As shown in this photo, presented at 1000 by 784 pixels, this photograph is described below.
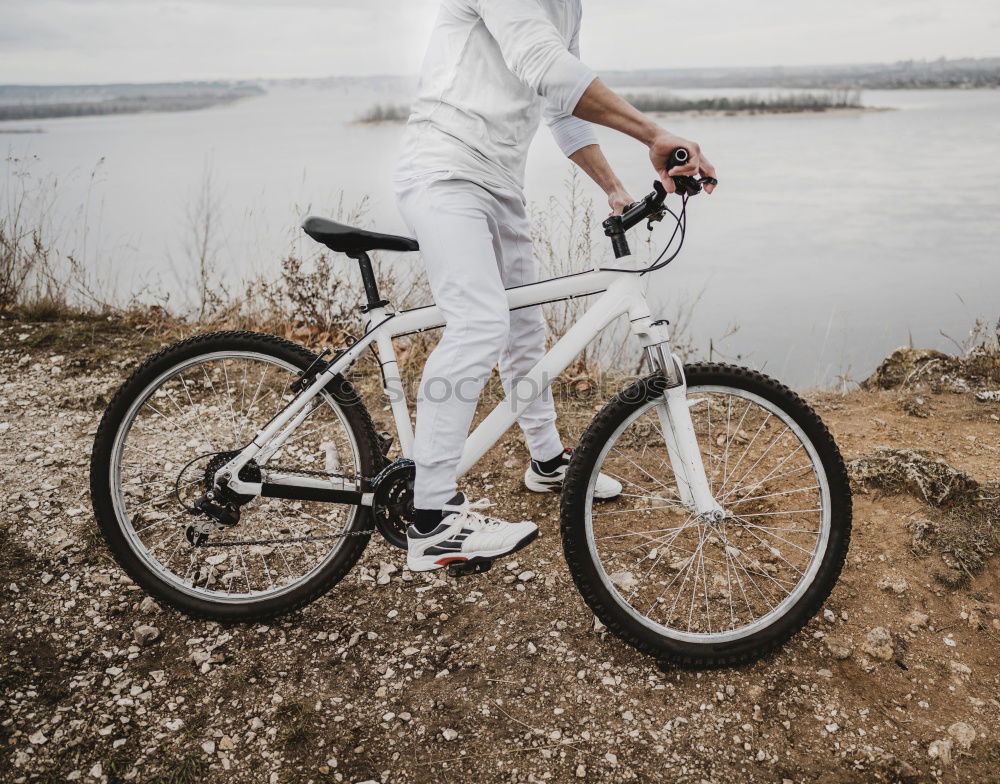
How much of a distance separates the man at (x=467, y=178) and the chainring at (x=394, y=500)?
13 centimetres

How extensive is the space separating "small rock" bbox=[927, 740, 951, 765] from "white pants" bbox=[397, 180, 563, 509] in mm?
1556

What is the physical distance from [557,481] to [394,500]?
1.08 metres

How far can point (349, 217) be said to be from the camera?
5270mm

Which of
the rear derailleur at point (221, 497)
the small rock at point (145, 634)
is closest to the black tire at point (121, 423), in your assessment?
the small rock at point (145, 634)

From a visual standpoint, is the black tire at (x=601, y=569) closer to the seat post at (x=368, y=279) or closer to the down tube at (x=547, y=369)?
the down tube at (x=547, y=369)

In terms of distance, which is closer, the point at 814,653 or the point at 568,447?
the point at 814,653

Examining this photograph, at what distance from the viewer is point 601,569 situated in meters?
2.34

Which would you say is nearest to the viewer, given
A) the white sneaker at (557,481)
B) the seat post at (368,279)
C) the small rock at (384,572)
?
the seat post at (368,279)

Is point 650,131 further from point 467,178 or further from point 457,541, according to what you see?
point 457,541

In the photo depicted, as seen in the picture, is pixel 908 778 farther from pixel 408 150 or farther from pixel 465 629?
pixel 408 150

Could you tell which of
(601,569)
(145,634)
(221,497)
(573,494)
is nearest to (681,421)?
(573,494)

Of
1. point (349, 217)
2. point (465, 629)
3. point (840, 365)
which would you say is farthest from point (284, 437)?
point (840, 365)

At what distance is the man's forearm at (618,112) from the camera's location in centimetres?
203

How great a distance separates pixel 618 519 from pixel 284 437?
1500 mm
